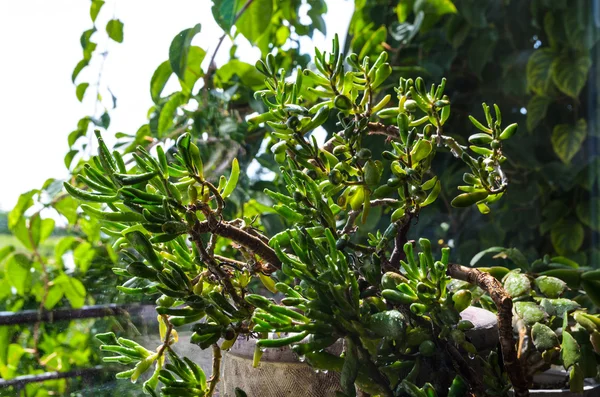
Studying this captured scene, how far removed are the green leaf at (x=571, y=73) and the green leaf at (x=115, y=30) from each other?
23.2 inches

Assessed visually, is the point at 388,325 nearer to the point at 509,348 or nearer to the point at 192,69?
the point at 509,348

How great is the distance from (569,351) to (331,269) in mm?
127

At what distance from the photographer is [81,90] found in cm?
74

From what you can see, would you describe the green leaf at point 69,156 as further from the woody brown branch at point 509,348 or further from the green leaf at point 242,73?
the woody brown branch at point 509,348

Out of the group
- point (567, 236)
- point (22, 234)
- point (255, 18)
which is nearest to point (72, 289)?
point (22, 234)

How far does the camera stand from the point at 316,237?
10.9 inches

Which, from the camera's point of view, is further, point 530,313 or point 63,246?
point 63,246

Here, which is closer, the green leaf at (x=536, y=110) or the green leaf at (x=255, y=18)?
the green leaf at (x=255, y=18)

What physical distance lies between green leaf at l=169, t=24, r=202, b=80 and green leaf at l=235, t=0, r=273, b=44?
0.05m

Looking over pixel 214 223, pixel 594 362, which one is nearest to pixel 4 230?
pixel 214 223

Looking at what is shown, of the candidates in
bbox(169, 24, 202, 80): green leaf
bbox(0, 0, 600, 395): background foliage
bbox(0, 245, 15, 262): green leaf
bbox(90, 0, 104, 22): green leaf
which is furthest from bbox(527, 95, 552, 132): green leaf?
bbox(0, 245, 15, 262): green leaf

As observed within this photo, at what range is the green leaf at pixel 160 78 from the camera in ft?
2.09

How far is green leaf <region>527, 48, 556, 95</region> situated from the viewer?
82 cm

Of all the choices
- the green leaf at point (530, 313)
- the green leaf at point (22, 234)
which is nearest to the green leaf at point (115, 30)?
the green leaf at point (22, 234)
